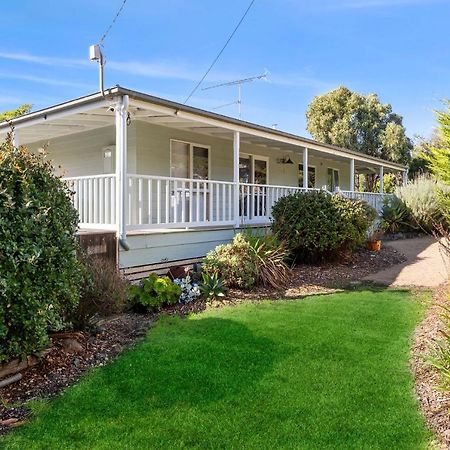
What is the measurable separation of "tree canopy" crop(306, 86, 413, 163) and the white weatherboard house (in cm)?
1461

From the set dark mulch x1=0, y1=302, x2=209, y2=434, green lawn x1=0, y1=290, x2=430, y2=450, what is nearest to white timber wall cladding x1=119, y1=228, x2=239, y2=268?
dark mulch x1=0, y1=302, x2=209, y2=434

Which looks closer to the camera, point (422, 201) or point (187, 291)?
point (187, 291)

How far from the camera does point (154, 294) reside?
21.3 ft

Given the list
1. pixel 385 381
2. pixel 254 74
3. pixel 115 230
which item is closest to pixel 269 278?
pixel 115 230

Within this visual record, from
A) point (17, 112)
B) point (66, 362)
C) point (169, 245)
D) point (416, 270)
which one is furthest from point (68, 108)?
point (17, 112)

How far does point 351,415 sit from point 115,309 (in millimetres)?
3627

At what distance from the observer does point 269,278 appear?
25.6 feet

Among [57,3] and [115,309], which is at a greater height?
[57,3]

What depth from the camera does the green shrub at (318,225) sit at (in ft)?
30.9

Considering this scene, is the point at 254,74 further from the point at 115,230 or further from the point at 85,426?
the point at 85,426

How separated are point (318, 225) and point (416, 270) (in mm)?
2594

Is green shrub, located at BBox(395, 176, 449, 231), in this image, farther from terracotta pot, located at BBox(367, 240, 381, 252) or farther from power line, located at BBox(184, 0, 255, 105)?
power line, located at BBox(184, 0, 255, 105)

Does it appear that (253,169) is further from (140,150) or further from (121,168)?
(121,168)

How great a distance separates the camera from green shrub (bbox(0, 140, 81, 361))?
3520mm
